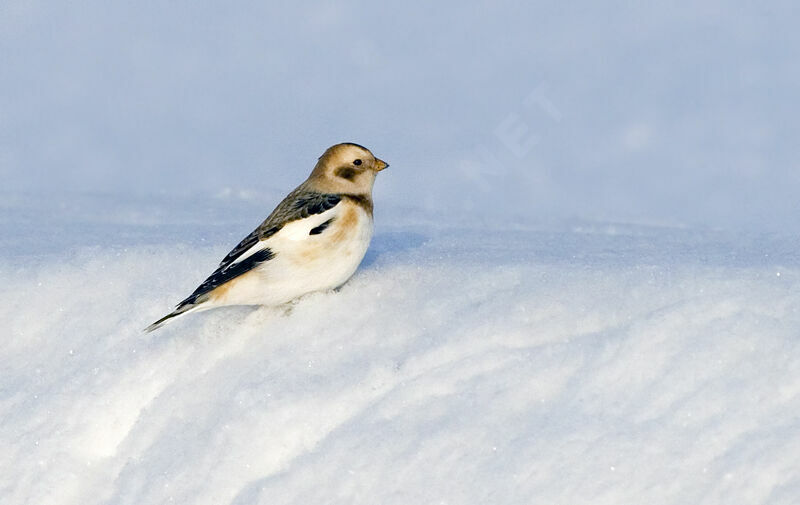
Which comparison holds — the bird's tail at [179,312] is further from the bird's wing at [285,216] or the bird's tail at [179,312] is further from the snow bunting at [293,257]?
the bird's wing at [285,216]

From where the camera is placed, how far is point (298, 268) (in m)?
4.68

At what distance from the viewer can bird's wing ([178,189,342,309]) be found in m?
4.64

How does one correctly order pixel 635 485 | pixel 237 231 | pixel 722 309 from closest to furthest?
1. pixel 635 485
2. pixel 722 309
3. pixel 237 231

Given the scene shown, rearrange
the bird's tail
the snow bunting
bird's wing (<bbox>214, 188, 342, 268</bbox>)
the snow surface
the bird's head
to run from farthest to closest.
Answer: the bird's head < bird's wing (<bbox>214, 188, 342, 268</bbox>) < the snow bunting < the bird's tail < the snow surface

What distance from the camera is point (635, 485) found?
3416mm

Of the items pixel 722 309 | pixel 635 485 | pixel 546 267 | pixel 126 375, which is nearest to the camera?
pixel 635 485

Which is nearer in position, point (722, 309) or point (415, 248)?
point (722, 309)

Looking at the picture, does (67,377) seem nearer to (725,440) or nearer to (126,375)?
(126,375)

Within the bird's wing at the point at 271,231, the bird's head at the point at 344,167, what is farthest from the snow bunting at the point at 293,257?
the bird's head at the point at 344,167

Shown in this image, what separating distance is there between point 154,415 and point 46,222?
2.81m

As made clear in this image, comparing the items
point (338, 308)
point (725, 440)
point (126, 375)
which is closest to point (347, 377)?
point (338, 308)

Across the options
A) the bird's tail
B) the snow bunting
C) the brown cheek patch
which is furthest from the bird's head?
the bird's tail

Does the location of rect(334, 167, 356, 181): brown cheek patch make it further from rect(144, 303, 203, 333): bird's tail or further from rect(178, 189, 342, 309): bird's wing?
rect(144, 303, 203, 333): bird's tail

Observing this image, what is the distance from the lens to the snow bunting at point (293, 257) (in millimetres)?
4605
